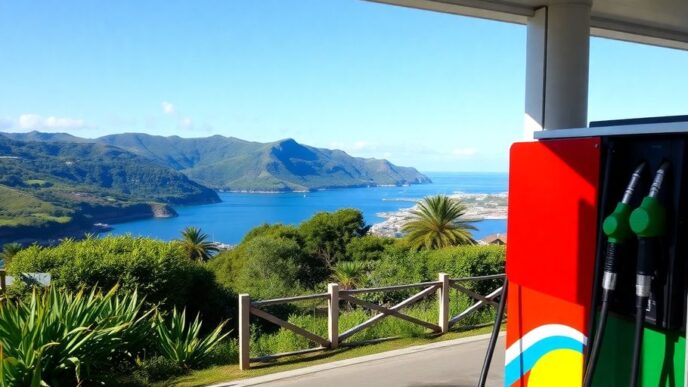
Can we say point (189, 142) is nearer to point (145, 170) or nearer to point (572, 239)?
point (145, 170)

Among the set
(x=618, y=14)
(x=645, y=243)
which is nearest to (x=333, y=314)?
(x=618, y=14)

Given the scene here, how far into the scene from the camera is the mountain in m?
136

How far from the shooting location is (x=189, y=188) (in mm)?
99250

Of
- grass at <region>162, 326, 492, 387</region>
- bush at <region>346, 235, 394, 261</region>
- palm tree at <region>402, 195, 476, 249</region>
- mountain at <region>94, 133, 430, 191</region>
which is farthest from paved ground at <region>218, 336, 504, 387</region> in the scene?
mountain at <region>94, 133, 430, 191</region>

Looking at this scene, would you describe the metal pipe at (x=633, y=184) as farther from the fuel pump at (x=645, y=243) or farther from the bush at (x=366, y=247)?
the bush at (x=366, y=247)

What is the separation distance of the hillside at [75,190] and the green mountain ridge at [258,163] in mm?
26545

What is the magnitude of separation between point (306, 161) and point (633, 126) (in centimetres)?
15274

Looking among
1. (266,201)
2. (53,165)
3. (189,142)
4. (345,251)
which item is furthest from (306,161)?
(345,251)

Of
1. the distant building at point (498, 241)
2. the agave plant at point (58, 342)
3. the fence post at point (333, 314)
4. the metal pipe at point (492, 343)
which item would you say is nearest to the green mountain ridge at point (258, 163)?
the distant building at point (498, 241)

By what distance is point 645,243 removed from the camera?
81.5 inches

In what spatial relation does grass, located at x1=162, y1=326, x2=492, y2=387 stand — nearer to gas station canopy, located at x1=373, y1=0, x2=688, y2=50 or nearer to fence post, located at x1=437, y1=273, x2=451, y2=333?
fence post, located at x1=437, y1=273, x2=451, y2=333

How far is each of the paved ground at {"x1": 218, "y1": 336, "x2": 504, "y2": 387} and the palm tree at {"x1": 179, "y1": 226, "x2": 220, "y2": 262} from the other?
2737 centimetres

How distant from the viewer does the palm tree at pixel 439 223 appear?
22422 mm

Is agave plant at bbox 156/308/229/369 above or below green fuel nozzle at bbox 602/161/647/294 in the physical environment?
below
